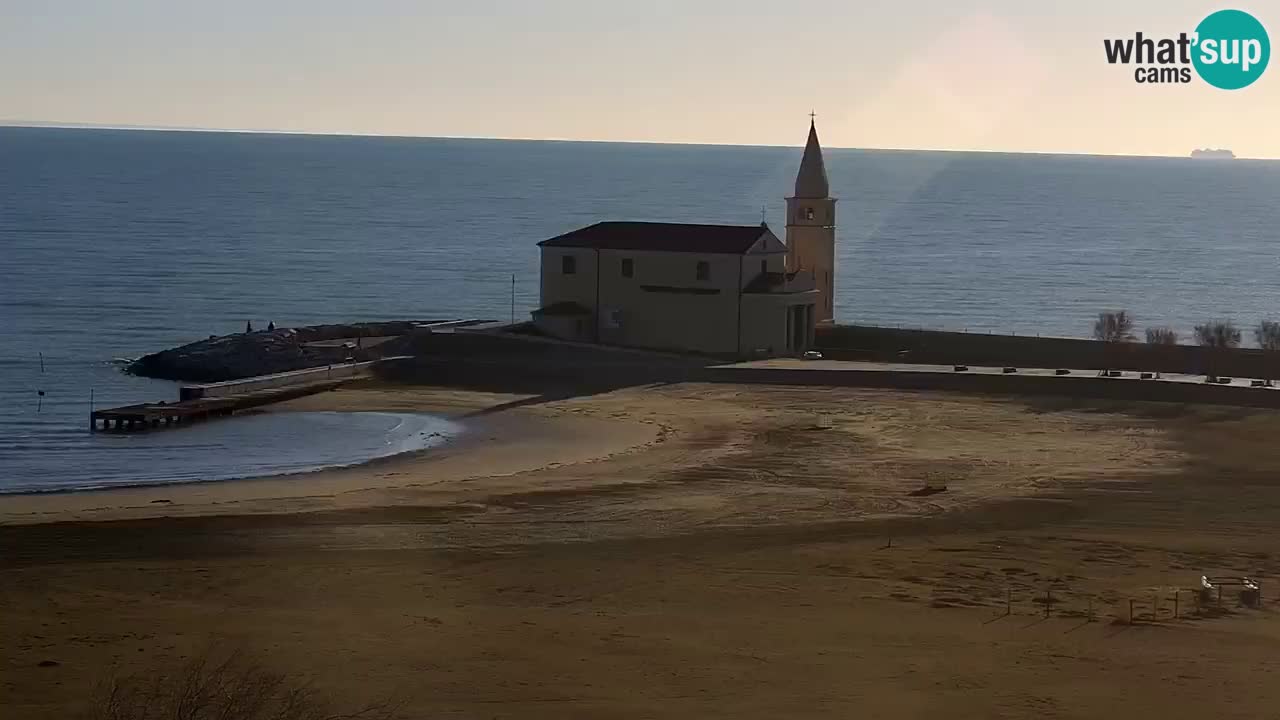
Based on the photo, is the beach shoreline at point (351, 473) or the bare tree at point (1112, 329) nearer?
the beach shoreline at point (351, 473)

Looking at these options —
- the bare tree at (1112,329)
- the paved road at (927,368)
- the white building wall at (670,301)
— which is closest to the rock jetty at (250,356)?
the white building wall at (670,301)

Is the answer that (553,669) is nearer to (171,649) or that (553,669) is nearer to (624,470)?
(171,649)

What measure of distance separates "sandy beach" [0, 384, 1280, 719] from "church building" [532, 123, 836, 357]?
1375 centimetres

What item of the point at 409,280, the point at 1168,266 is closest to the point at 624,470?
the point at 409,280

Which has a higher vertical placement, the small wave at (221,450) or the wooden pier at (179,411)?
the wooden pier at (179,411)

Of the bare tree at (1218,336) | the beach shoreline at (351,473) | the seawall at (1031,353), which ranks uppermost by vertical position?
the bare tree at (1218,336)

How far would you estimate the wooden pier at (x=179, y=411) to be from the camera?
46.8 metres

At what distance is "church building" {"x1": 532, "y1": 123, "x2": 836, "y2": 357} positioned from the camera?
57594 mm

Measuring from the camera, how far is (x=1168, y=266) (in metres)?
130

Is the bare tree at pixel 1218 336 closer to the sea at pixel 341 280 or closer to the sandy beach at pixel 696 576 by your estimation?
the sea at pixel 341 280

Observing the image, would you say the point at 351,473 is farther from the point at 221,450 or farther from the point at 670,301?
the point at 670,301

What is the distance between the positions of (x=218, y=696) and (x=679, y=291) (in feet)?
130

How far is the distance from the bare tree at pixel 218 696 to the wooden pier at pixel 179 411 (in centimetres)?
2424

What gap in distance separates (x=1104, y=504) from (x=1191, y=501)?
173cm
